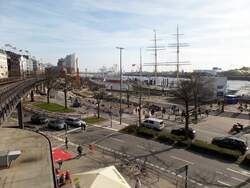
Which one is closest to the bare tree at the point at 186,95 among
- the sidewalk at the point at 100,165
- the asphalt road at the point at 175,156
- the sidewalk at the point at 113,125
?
the asphalt road at the point at 175,156

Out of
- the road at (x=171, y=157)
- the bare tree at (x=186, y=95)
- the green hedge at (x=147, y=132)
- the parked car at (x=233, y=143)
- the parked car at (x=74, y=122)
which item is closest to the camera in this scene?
the road at (x=171, y=157)

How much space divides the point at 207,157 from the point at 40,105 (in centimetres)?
4877

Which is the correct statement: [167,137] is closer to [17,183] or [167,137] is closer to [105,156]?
[105,156]

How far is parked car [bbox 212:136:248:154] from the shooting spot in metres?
31.8

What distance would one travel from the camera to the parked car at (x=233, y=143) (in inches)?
1252

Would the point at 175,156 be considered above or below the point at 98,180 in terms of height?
below

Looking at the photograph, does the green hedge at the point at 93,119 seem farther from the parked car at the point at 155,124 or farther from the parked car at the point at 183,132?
the parked car at the point at 183,132

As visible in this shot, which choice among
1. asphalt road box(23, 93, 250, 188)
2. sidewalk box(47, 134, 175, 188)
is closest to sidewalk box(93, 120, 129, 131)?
asphalt road box(23, 93, 250, 188)

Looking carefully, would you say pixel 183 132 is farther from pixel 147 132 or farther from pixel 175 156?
pixel 175 156

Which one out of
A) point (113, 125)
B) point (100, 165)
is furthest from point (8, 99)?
point (113, 125)

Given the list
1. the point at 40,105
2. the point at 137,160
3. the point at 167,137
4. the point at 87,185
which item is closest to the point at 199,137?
the point at 167,137

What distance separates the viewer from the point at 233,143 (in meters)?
32.4

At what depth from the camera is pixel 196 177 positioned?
82.7 ft

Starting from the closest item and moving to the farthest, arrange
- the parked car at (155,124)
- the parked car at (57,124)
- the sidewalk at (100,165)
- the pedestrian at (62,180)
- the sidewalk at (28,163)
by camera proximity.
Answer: the sidewalk at (28,163), the pedestrian at (62,180), the sidewalk at (100,165), the parked car at (155,124), the parked car at (57,124)
